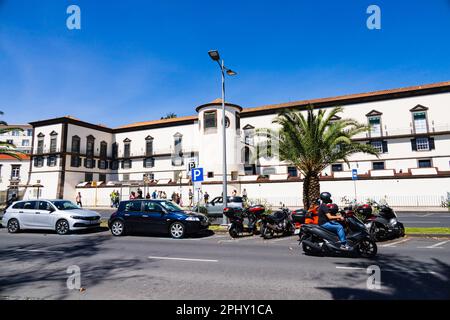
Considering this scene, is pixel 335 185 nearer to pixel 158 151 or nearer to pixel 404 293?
pixel 404 293

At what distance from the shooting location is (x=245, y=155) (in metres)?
40.6

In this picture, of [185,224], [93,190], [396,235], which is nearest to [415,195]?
[396,235]

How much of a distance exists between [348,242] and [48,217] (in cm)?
1252

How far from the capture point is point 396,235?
1020 centimetres

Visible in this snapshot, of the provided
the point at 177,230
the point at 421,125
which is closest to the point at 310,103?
the point at 421,125

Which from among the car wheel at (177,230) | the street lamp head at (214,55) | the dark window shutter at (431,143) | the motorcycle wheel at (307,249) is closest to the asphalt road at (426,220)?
the motorcycle wheel at (307,249)

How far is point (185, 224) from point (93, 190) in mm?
34045

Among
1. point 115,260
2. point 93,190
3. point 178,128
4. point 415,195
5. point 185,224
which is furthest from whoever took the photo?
point 178,128

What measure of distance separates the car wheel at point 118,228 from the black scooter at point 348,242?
26.3 feet

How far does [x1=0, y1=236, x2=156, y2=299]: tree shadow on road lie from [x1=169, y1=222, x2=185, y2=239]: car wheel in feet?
9.69

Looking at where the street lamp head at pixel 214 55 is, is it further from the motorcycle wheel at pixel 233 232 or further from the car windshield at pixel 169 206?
the motorcycle wheel at pixel 233 232

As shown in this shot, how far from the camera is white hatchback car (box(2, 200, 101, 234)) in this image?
12141 millimetres

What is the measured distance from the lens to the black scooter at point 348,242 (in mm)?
7305

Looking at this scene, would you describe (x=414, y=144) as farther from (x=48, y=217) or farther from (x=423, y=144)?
(x=48, y=217)
